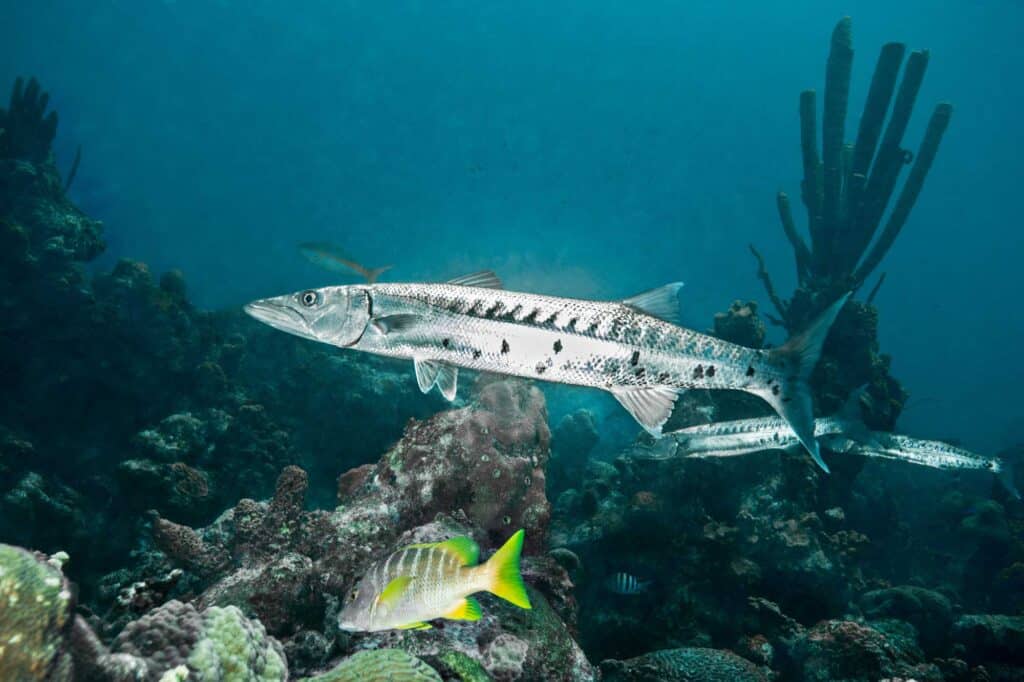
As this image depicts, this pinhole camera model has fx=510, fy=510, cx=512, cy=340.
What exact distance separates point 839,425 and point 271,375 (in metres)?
14.1

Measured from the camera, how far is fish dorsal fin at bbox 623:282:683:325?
4113mm

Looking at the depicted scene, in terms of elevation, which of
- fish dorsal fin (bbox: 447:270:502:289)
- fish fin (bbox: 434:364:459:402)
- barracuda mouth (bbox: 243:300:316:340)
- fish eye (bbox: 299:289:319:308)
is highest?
fish dorsal fin (bbox: 447:270:502:289)

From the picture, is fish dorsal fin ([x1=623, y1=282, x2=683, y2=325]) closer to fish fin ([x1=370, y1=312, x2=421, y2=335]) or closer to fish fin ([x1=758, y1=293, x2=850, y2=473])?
fish fin ([x1=758, y1=293, x2=850, y2=473])

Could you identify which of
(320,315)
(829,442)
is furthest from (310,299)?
(829,442)

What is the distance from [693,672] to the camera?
4879 mm

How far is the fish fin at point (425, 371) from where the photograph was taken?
385cm

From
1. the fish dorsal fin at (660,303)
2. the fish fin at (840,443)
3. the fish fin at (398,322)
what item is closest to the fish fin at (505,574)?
the fish fin at (398,322)

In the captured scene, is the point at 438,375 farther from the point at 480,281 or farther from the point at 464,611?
the point at 464,611

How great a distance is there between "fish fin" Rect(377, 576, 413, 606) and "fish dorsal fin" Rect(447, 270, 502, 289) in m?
2.24

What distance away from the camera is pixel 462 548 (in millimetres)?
2658

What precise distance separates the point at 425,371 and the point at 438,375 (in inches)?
4.2

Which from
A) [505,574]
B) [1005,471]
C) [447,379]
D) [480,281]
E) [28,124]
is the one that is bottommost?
[505,574]

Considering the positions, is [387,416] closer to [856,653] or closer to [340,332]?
[340,332]

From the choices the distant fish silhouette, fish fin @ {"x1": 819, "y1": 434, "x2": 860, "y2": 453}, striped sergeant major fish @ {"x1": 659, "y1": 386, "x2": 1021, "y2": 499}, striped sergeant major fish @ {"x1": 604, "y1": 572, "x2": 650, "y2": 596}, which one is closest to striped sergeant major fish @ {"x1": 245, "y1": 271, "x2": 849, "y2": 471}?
the distant fish silhouette
